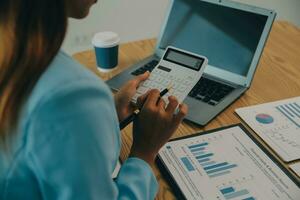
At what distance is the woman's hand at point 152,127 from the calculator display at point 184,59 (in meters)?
0.18

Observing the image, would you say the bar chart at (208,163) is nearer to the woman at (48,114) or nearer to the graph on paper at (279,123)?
the graph on paper at (279,123)

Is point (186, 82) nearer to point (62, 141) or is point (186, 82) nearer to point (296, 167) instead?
point (296, 167)

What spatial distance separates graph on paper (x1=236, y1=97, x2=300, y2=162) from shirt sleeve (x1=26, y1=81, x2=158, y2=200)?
41 cm

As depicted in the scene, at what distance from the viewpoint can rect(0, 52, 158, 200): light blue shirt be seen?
0.42 metres

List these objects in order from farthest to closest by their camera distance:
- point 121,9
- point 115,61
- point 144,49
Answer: point 121,9
point 144,49
point 115,61

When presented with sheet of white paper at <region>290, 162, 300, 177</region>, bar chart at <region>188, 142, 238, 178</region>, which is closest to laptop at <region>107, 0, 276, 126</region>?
bar chart at <region>188, 142, 238, 178</region>

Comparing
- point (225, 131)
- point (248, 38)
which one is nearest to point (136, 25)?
point (248, 38)

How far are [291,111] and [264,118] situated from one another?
0.25 feet

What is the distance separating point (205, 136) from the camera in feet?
2.56

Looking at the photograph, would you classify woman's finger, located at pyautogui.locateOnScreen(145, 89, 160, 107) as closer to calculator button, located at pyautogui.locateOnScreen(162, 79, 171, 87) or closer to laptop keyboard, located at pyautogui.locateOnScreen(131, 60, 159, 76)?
calculator button, located at pyautogui.locateOnScreen(162, 79, 171, 87)

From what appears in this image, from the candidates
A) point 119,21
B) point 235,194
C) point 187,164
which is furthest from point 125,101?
point 119,21

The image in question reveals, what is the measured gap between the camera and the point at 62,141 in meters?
0.43

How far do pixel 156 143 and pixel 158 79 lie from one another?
0.21m

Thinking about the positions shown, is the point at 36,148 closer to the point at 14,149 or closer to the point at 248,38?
the point at 14,149
